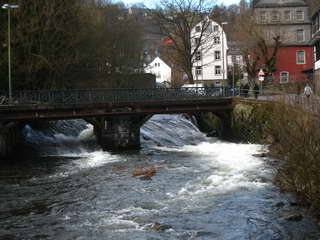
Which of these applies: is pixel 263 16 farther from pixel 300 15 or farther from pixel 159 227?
pixel 159 227

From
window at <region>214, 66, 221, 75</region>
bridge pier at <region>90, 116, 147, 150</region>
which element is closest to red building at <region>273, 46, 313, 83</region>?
window at <region>214, 66, 221, 75</region>

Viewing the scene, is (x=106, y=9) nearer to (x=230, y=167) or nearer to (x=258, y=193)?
(x=230, y=167)

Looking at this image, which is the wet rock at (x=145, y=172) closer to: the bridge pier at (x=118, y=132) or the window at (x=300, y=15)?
the bridge pier at (x=118, y=132)

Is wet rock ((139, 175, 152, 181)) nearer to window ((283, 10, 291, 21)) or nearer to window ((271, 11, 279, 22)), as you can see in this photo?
window ((271, 11, 279, 22))

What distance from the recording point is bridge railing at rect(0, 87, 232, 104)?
29.6 metres

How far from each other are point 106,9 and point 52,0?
1668 cm

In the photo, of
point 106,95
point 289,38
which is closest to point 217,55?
point 289,38

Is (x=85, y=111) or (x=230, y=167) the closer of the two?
(x=230, y=167)

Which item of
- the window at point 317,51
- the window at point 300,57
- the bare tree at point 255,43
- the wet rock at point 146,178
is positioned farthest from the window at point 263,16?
the wet rock at point 146,178

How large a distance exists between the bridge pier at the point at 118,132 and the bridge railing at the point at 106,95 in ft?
5.08

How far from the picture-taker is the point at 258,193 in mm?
15953

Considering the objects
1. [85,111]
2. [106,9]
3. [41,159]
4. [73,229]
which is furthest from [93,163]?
[106,9]

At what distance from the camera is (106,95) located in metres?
31.5

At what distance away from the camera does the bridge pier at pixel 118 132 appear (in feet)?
104
